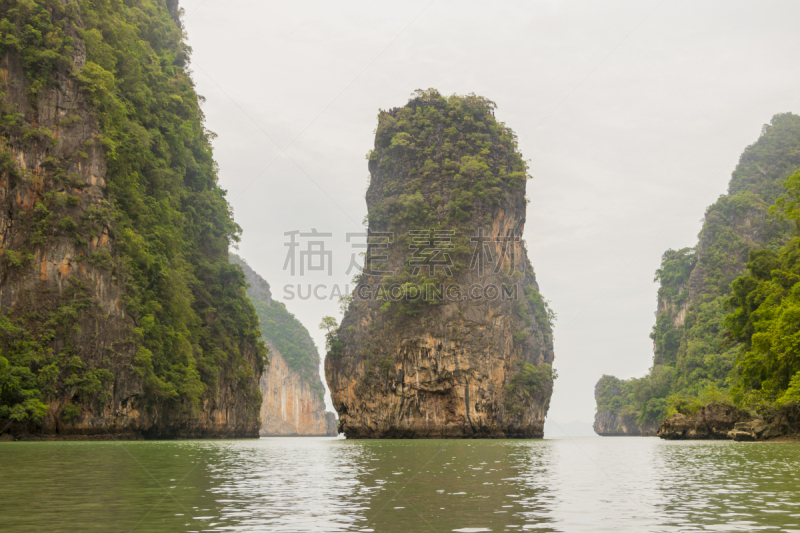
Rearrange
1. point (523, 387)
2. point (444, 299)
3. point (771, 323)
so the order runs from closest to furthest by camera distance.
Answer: point (771, 323)
point (523, 387)
point (444, 299)

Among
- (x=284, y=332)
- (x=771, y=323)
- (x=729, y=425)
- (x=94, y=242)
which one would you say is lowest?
(x=729, y=425)

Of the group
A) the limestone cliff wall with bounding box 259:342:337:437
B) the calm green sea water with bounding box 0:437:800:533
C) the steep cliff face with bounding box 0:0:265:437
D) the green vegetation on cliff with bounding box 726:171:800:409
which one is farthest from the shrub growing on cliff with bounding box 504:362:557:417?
the limestone cliff wall with bounding box 259:342:337:437

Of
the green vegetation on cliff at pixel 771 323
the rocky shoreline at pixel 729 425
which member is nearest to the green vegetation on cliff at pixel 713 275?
the rocky shoreline at pixel 729 425

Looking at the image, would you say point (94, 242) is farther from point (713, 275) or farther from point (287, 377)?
point (287, 377)

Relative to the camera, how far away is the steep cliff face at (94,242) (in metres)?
33.4

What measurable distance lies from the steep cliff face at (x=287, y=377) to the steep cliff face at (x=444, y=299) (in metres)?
63.9

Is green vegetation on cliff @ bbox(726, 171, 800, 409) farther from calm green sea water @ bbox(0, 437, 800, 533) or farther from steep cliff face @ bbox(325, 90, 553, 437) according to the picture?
steep cliff face @ bbox(325, 90, 553, 437)

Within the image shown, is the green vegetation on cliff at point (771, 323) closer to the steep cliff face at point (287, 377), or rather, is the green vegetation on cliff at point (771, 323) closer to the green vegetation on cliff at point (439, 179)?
the green vegetation on cliff at point (439, 179)

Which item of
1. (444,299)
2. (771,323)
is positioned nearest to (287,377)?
(444,299)

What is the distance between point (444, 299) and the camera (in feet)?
194

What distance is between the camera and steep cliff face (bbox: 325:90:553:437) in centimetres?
5769

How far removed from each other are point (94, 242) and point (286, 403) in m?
93.3

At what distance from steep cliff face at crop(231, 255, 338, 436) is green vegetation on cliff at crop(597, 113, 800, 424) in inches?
2556

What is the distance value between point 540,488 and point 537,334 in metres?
53.6
